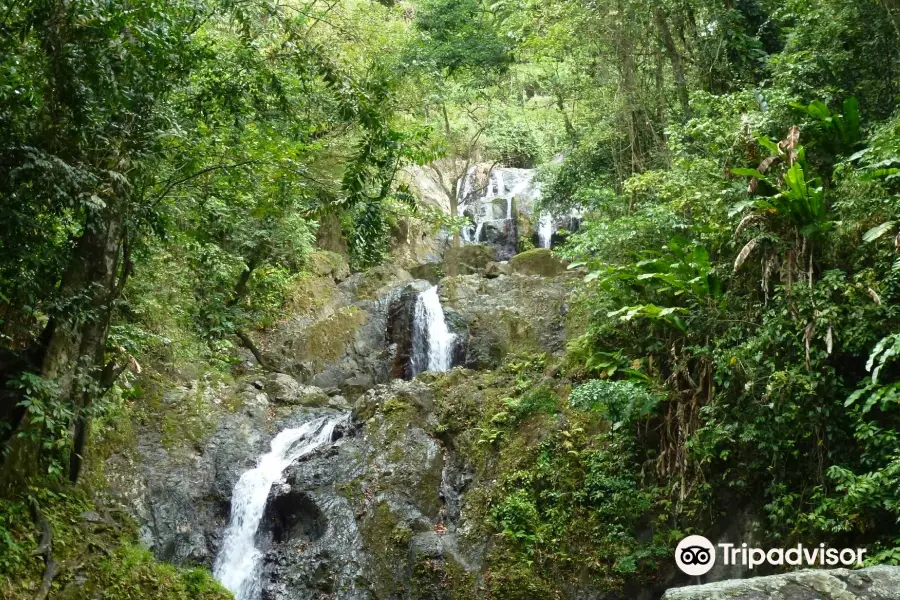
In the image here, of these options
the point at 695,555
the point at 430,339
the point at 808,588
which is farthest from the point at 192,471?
the point at 808,588

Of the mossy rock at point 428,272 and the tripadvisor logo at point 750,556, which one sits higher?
the mossy rock at point 428,272

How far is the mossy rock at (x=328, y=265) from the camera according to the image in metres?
17.6

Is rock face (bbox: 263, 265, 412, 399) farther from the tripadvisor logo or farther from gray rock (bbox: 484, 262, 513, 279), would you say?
the tripadvisor logo

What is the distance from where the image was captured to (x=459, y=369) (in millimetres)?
11094

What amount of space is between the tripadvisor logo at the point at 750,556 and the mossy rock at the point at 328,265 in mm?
12329

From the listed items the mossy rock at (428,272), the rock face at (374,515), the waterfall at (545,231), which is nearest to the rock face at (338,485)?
the rock face at (374,515)

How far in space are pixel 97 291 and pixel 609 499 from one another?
241 inches

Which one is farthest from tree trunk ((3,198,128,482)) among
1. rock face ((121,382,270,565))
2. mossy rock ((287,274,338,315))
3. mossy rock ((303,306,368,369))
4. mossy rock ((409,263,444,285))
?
mossy rock ((409,263,444,285))

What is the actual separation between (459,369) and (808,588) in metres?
8.33

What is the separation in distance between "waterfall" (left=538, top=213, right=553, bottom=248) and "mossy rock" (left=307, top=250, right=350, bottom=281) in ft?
22.3

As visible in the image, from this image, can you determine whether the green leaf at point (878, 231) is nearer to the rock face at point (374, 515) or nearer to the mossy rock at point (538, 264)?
the rock face at point (374, 515)

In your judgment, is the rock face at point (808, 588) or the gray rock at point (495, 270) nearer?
the rock face at point (808, 588)

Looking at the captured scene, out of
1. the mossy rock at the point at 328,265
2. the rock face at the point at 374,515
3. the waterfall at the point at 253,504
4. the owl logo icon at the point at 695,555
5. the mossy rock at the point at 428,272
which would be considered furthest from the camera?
the mossy rock at the point at 428,272

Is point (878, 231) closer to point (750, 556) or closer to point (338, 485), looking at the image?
point (750, 556)
